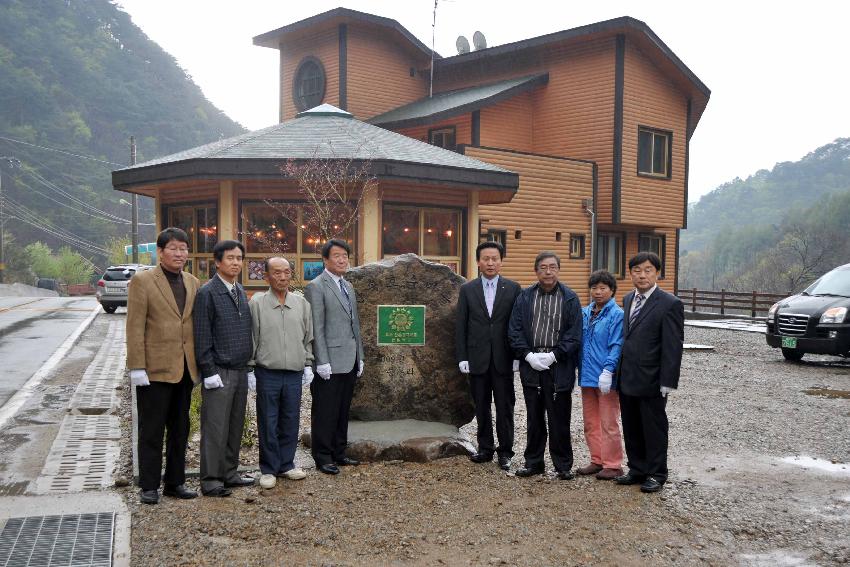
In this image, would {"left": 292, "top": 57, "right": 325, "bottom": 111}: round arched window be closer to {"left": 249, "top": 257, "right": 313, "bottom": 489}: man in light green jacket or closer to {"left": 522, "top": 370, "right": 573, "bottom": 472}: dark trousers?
{"left": 249, "top": 257, "right": 313, "bottom": 489}: man in light green jacket

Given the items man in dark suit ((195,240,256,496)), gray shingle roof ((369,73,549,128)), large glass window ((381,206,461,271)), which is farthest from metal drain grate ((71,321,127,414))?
gray shingle roof ((369,73,549,128))

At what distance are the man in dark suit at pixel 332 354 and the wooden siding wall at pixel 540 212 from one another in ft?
42.9

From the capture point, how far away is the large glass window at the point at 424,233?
15.6 meters

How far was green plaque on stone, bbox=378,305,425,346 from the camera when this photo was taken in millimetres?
7121

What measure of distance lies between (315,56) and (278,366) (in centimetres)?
1989

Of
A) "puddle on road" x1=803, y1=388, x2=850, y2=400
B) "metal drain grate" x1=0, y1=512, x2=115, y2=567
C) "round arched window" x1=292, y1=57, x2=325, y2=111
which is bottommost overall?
"puddle on road" x1=803, y1=388, x2=850, y2=400

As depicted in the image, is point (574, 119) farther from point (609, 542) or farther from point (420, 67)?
point (609, 542)

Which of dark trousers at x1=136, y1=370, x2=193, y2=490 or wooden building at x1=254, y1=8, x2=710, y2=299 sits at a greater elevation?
wooden building at x1=254, y1=8, x2=710, y2=299

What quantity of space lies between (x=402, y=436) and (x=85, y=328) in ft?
48.2

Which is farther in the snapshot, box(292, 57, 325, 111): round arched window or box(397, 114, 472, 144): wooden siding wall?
box(292, 57, 325, 111): round arched window

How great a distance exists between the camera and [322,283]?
20.7 feet

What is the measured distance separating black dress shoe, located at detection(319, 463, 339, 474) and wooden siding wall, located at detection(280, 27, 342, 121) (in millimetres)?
18647

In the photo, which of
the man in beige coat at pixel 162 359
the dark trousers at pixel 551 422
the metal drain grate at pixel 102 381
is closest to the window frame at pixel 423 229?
the metal drain grate at pixel 102 381

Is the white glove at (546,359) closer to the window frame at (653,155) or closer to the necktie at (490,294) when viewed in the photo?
the necktie at (490,294)
